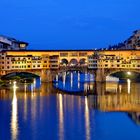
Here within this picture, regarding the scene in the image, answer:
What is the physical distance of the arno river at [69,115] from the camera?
21.2 metres

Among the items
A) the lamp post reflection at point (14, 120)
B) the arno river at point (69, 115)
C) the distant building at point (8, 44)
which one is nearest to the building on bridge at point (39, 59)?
the distant building at point (8, 44)

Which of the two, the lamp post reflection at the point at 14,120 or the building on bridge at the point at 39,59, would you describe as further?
the building on bridge at the point at 39,59

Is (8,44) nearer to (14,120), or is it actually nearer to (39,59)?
(39,59)

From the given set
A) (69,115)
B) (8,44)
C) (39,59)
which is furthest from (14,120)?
(8,44)

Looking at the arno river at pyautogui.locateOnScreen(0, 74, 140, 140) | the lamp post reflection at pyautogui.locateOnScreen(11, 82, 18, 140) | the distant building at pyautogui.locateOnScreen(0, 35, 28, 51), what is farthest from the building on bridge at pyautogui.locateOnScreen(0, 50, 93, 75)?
the lamp post reflection at pyautogui.locateOnScreen(11, 82, 18, 140)

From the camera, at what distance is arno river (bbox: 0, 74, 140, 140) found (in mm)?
21203

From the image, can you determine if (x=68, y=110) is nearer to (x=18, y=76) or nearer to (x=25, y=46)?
(x=18, y=76)

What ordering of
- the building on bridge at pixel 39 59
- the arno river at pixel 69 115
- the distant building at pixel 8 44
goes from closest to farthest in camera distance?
the arno river at pixel 69 115, the building on bridge at pixel 39 59, the distant building at pixel 8 44

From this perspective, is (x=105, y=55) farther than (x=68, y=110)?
Yes

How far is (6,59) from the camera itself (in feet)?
167

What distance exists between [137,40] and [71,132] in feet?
144

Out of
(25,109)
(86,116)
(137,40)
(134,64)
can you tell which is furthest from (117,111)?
(137,40)

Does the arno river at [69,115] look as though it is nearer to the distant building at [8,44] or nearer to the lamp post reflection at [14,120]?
the lamp post reflection at [14,120]

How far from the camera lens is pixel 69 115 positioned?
26203mm
